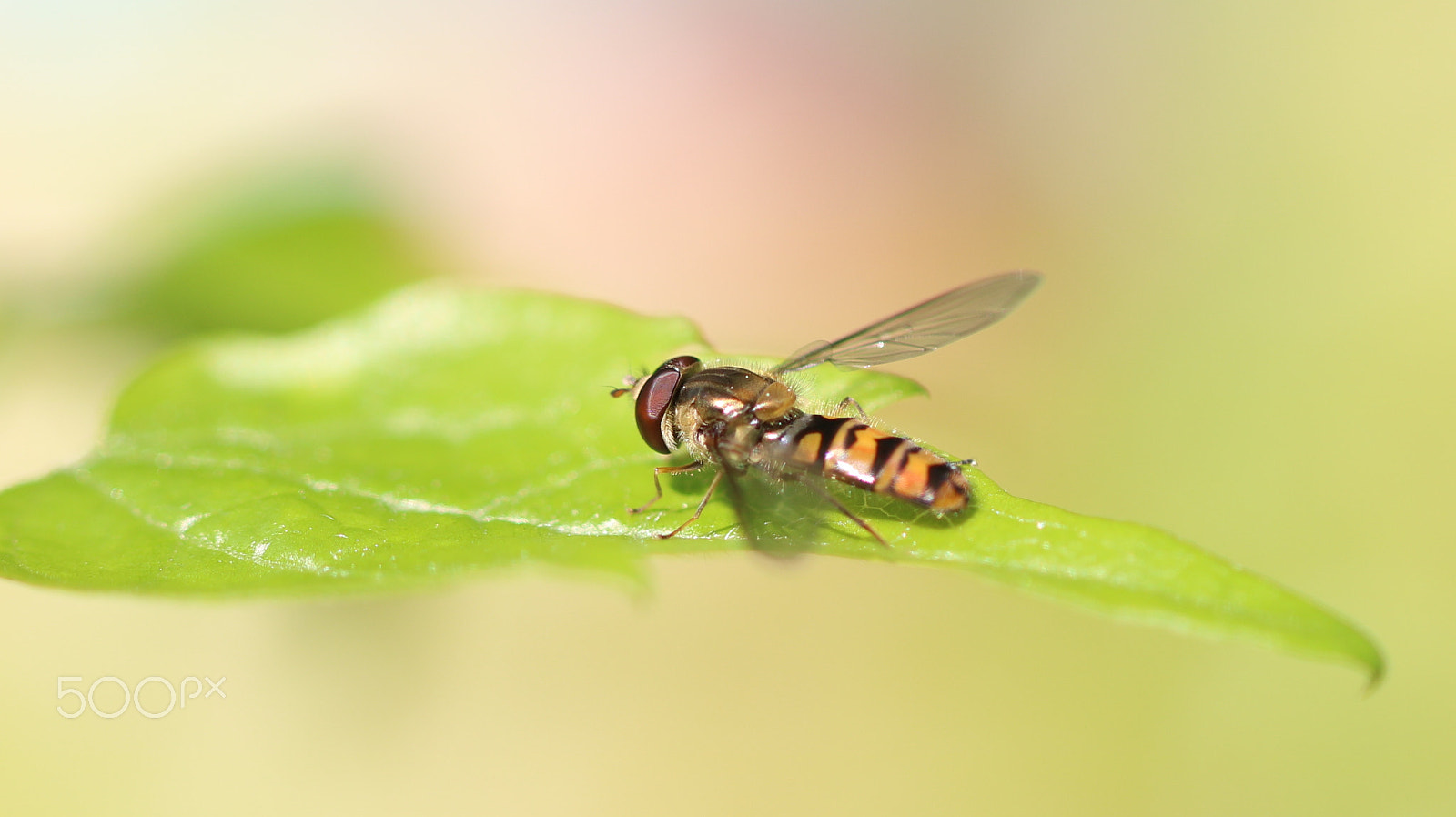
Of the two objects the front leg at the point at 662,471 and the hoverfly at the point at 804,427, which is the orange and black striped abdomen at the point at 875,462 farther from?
the front leg at the point at 662,471

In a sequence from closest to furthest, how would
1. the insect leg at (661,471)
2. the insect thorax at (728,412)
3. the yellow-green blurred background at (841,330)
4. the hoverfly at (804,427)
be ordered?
1. the hoverfly at (804,427)
2. the insect leg at (661,471)
3. the insect thorax at (728,412)
4. the yellow-green blurred background at (841,330)

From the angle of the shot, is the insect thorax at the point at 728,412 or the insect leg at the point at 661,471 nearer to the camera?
the insect leg at the point at 661,471

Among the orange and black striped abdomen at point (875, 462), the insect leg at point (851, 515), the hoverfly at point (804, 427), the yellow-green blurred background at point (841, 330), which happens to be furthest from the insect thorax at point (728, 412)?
the yellow-green blurred background at point (841, 330)

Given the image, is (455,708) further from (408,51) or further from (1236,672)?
(408,51)

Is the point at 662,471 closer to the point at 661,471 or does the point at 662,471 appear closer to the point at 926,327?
the point at 661,471

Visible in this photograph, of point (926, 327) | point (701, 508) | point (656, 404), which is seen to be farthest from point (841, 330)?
point (701, 508)

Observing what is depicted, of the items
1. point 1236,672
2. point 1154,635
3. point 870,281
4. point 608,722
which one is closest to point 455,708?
point 608,722

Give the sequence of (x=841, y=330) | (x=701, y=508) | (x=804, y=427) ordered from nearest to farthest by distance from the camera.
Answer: (x=701, y=508) → (x=804, y=427) → (x=841, y=330)
